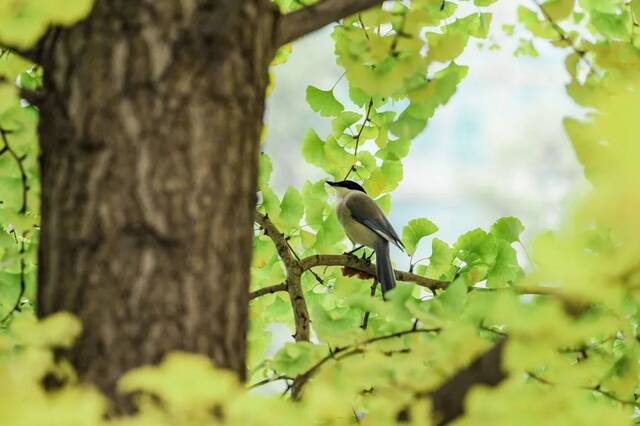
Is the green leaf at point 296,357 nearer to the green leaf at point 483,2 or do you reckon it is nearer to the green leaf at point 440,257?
the green leaf at point 440,257

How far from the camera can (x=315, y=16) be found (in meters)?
1.37

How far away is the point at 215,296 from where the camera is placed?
1.16m

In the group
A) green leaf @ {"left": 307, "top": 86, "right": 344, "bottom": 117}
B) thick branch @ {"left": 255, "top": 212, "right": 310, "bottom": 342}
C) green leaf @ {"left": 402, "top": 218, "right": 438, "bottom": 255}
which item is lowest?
thick branch @ {"left": 255, "top": 212, "right": 310, "bottom": 342}

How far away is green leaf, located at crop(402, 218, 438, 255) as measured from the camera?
8.00 ft

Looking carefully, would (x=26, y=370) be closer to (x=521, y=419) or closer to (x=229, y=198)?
(x=229, y=198)

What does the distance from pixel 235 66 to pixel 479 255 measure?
1259 millimetres

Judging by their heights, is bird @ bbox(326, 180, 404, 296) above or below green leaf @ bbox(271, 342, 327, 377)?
above

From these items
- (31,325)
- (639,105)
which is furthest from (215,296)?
(639,105)

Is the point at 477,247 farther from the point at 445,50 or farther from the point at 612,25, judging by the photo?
the point at 445,50

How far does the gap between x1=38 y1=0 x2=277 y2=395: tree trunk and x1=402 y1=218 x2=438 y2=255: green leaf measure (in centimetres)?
123

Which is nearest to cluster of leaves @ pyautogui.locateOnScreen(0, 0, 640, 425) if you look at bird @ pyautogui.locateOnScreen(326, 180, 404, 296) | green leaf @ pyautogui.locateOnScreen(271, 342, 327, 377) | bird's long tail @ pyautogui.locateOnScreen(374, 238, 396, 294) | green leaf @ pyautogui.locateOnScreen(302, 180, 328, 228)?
green leaf @ pyautogui.locateOnScreen(271, 342, 327, 377)

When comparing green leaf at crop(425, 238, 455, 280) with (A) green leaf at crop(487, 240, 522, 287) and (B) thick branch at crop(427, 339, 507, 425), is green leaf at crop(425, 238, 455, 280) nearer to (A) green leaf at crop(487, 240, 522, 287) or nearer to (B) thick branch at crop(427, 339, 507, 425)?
(A) green leaf at crop(487, 240, 522, 287)

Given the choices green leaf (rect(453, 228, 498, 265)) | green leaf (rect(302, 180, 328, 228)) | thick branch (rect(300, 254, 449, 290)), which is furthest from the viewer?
green leaf (rect(302, 180, 328, 228))

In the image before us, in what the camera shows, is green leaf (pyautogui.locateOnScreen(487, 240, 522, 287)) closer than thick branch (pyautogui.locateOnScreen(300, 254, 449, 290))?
No
